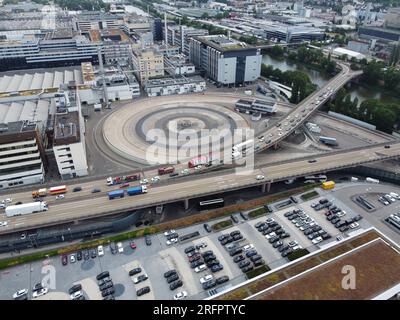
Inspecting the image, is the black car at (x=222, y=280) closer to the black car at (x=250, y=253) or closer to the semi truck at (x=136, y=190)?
the black car at (x=250, y=253)

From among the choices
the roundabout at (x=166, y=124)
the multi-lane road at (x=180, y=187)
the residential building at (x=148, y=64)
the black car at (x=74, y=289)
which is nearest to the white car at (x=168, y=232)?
the multi-lane road at (x=180, y=187)

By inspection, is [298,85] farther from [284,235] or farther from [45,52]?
[45,52]

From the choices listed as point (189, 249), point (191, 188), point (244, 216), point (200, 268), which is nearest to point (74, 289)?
point (189, 249)

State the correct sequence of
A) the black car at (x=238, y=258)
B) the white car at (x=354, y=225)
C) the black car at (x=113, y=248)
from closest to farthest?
the black car at (x=238, y=258), the black car at (x=113, y=248), the white car at (x=354, y=225)

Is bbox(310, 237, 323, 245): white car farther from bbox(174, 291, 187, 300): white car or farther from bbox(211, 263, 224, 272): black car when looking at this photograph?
bbox(174, 291, 187, 300): white car

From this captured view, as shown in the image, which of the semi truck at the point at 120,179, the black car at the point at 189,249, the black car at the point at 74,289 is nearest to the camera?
the black car at the point at 74,289

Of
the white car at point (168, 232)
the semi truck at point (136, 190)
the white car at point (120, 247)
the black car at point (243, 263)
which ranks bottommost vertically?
the white car at point (120, 247)

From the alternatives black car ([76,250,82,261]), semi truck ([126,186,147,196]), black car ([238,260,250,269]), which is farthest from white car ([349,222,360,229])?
black car ([76,250,82,261])
